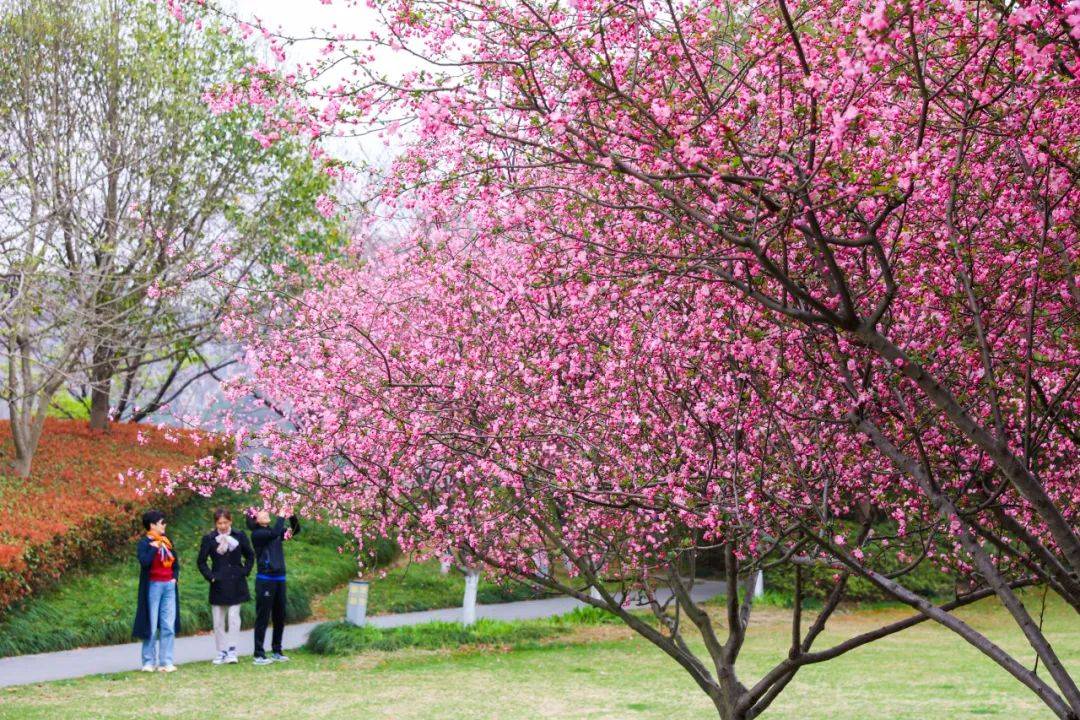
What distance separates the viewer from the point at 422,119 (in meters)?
4.37

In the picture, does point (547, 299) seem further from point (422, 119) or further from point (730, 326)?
point (422, 119)

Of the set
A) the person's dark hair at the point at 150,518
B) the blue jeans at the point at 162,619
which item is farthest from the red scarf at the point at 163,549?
the blue jeans at the point at 162,619

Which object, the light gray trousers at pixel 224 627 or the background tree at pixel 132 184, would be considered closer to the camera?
the light gray trousers at pixel 224 627

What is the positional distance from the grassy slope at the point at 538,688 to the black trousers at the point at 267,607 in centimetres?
36

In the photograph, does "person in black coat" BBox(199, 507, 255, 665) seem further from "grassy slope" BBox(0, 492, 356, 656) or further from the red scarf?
"grassy slope" BBox(0, 492, 356, 656)

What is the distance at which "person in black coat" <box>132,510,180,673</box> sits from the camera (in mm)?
12812

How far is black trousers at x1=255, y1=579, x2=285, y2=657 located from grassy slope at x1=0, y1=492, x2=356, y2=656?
2.44 meters

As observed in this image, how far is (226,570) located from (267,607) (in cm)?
70

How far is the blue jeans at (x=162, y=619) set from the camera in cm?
1285

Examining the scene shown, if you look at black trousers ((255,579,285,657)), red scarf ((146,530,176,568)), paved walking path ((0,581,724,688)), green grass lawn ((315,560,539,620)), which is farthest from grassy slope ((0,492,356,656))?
red scarf ((146,530,176,568))

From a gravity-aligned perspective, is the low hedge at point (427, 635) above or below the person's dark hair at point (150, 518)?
below

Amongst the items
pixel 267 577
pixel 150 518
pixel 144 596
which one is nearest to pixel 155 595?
pixel 144 596

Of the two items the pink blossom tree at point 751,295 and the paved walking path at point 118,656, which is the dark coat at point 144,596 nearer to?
the paved walking path at point 118,656

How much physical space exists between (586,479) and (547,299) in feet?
3.91
